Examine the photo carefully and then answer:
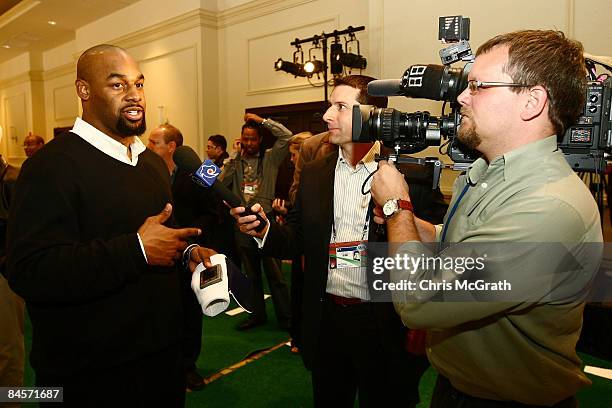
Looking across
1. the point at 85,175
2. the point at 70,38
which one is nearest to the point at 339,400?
the point at 85,175

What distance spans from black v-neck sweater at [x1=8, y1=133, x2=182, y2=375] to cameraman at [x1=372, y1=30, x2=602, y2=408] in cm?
85

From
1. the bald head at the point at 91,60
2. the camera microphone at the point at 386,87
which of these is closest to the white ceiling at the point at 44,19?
the bald head at the point at 91,60

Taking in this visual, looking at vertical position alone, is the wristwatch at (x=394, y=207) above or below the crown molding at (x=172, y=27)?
below

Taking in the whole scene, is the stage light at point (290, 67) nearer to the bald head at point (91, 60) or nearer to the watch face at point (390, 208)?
the bald head at point (91, 60)

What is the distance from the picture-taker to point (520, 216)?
904 millimetres

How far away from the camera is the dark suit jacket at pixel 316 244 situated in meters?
1.61

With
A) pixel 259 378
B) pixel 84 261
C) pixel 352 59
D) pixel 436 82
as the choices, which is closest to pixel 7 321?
pixel 84 261

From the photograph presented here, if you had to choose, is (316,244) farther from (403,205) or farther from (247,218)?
(403,205)

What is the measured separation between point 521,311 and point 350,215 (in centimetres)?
82

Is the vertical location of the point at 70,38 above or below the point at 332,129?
above

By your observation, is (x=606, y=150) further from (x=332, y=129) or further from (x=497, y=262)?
(x=332, y=129)

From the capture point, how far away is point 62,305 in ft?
4.27

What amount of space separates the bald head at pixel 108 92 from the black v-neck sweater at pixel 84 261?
117 millimetres

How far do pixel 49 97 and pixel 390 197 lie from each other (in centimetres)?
1233
